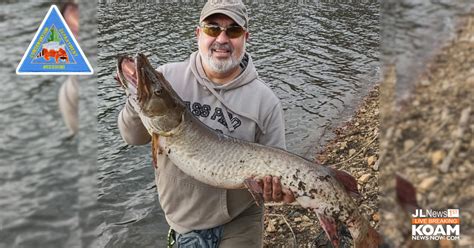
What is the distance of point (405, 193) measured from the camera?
5.89 ft

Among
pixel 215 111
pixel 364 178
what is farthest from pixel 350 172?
pixel 215 111

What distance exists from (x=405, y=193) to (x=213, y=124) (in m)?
1.68

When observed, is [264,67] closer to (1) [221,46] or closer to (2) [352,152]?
(2) [352,152]

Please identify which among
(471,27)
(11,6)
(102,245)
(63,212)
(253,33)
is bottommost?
(102,245)

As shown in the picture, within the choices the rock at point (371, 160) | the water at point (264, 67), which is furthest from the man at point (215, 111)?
the rock at point (371, 160)

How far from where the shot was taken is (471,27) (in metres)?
1.76

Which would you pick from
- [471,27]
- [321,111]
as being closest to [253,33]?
[321,111]

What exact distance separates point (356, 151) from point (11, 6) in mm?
5958

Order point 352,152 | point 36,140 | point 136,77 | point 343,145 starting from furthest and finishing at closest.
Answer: point 343,145 → point 352,152 → point 136,77 → point 36,140

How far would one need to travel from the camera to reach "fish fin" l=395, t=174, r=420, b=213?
1778 millimetres

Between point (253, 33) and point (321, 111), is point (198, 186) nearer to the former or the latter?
point (321, 111)

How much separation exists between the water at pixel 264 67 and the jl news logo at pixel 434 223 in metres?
3.93

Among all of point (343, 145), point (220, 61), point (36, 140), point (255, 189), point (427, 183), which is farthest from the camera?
point (343, 145)

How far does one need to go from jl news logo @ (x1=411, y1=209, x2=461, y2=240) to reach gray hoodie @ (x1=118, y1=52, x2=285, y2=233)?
4.96 feet
